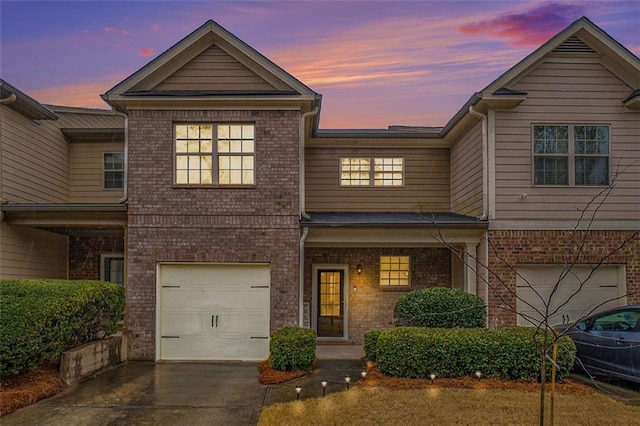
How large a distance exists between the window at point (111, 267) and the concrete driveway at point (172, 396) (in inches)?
176

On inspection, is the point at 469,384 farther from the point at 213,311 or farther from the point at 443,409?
the point at 213,311

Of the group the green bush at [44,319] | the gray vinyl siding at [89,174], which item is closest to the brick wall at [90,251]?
the gray vinyl siding at [89,174]

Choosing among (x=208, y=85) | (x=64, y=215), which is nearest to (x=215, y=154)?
(x=208, y=85)

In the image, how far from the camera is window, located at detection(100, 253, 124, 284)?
14258mm

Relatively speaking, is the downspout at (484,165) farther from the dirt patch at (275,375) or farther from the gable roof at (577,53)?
the dirt patch at (275,375)

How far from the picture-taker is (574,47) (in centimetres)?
1154

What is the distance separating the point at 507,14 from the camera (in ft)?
40.9

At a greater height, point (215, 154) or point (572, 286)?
point (215, 154)

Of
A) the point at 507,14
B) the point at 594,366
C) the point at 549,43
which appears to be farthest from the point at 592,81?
the point at 594,366

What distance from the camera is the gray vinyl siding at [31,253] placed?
38.6 ft

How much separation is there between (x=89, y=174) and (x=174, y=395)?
9.14 metres

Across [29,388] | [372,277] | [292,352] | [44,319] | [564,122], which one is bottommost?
[29,388]

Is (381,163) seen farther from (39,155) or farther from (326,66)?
(39,155)

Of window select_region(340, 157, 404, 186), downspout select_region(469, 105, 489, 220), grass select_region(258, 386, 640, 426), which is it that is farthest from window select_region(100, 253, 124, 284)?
downspout select_region(469, 105, 489, 220)
